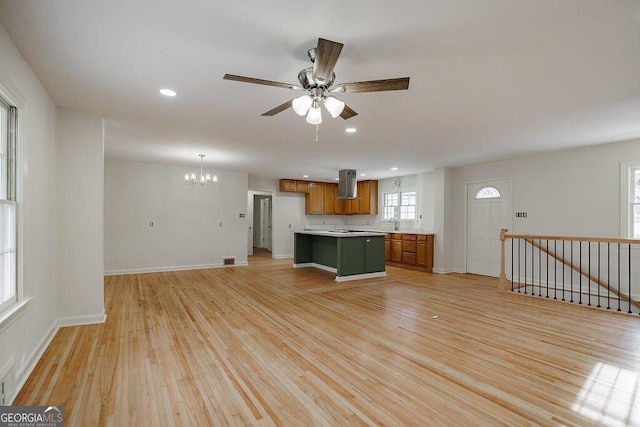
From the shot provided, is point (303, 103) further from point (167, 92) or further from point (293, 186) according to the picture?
point (293, 186)

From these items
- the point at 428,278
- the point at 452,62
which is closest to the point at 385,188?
the point at 428,278

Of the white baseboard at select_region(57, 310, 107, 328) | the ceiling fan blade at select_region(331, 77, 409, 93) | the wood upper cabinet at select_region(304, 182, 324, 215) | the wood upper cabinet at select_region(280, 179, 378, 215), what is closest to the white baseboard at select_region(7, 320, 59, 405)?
the white baseboard at select_region(57, 310, 107, 328)

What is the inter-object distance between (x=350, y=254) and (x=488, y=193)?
11.3 ft

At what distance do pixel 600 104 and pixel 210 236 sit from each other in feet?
25.1

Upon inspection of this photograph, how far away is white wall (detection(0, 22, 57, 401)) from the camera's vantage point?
2193 millimetres

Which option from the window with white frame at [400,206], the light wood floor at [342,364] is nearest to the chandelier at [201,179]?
the light wood floor at [342,364]

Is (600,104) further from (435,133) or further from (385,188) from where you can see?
(385,188)

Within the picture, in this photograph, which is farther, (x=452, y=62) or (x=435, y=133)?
(x=435, y=133)

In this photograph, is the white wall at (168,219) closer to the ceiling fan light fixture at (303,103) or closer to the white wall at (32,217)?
the white wall at (32,217)

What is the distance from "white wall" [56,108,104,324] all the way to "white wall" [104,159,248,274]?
3.43m

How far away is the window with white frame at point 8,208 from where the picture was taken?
226 cm

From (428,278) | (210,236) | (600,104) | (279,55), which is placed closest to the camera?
(279,55)

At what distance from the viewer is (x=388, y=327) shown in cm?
362

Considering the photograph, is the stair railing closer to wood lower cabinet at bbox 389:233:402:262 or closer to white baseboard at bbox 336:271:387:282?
white baseboard at bbox 336:271:387:282
